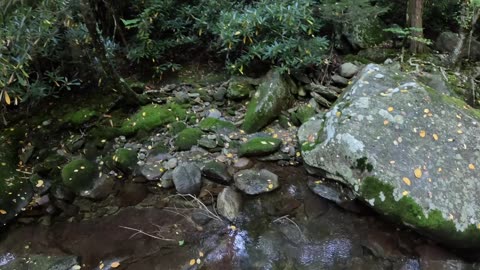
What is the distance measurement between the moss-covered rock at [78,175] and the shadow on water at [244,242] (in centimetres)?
58

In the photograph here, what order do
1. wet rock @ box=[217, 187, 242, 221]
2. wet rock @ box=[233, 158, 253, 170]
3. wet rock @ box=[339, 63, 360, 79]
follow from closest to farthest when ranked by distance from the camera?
wet rock @ box=[217, 187, 242, 221] < wet rock @ box=[233, 158, 253, 170] < wet rock @ box=[339, 63, 360, 79]

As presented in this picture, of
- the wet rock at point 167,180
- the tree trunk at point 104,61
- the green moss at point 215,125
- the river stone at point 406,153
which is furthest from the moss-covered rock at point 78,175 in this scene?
the river stone at point 406,153

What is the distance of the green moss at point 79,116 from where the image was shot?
5.72 m

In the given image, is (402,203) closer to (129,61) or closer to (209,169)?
(209,169)

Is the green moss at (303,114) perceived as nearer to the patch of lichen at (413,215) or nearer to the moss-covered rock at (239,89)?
the moss-covered rock at (239,89)

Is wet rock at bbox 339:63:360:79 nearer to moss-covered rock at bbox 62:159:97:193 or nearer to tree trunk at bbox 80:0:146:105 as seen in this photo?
tree trunk at bbox 80:0:146:105

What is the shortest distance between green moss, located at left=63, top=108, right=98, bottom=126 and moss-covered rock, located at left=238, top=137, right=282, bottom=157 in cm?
256

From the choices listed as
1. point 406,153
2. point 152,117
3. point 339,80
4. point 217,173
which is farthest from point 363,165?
point 152,117

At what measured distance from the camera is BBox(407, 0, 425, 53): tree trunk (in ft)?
20.8

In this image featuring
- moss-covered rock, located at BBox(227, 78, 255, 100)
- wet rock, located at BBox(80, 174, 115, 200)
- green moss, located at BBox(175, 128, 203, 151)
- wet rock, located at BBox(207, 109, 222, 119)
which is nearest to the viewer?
wet rock, located at BBox(80, 174, 115, 200)

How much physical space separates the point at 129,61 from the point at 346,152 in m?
4.44

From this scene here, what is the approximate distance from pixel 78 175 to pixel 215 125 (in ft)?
6.88

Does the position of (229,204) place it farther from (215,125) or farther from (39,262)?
(39,262)

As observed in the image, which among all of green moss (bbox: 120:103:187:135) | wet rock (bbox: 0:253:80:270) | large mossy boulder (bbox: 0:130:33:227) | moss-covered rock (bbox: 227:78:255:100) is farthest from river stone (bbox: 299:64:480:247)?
large mossy boulder (bbox: 0:130:33:227)
